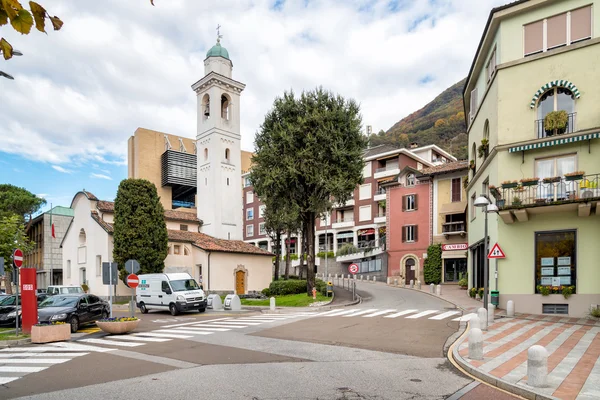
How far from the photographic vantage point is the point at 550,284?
1827cm

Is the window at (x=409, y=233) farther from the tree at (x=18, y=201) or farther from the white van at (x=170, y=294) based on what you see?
the tree at (x=18, y=201)

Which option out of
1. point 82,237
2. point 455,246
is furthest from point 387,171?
point 82,237

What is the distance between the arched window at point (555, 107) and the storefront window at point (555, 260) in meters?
4.27

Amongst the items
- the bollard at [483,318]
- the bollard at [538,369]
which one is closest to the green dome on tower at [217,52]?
the bollard at [483,318]

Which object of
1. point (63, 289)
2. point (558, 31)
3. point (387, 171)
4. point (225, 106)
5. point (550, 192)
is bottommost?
point (63, 289)

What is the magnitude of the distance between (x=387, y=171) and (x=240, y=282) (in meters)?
24.7

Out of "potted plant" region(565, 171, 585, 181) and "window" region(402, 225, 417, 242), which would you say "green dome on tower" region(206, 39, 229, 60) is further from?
"potted plant" region(565, 171, 585, 181)

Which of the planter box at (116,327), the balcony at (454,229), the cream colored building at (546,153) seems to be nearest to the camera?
the planter box at (116,327)

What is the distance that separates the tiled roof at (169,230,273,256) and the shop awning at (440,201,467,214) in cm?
1701

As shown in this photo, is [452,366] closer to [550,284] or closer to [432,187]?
[550,284]

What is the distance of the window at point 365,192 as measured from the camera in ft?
186

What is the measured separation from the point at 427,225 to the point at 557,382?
35.9 metres

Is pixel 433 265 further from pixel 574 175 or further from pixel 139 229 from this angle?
pixel 139 229

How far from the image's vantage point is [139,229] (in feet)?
105
